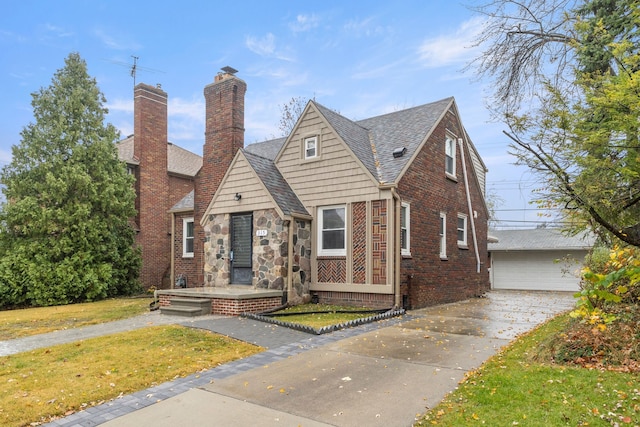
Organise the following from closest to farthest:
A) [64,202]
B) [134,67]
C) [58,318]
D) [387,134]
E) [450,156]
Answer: [58,318]
[387,134]
[450,156]
[64,202]
[134,67]

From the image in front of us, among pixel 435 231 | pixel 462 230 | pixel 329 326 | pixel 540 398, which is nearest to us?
pixel 540 398

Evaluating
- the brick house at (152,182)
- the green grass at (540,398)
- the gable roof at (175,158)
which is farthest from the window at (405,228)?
the gable roof at (175,158)

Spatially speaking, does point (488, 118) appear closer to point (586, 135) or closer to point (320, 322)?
point (586, 135)

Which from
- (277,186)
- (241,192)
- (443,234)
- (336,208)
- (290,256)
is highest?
(277,186)

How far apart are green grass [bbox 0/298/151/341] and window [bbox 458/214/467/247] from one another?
36.1 feet

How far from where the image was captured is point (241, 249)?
41.3 feet

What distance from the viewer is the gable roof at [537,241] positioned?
2230cm

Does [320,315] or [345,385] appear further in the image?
[320,315]

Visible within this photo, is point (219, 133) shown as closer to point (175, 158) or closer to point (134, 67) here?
point (175, 158)

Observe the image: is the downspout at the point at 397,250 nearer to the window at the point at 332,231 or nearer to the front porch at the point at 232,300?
the window at the point at 332,231

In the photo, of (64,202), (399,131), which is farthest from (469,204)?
(64,202)

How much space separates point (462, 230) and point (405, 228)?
16.4 ft

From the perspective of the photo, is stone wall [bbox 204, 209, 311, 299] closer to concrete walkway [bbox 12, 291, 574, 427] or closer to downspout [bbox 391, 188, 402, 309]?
downspout [bbox 391, 188, 402, 309]

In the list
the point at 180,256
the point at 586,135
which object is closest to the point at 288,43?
the point at 180,256
